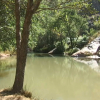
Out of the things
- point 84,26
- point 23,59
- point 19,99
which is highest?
point 84,26

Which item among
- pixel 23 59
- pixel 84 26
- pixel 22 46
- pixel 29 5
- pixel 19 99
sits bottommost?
pixel 19 99

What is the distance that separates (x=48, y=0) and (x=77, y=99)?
3.57 meters

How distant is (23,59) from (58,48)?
24.7m

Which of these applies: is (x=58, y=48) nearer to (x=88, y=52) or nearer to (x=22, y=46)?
(x=88, y=52)

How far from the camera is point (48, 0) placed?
5387mm

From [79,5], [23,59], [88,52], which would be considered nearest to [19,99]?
[23,59]

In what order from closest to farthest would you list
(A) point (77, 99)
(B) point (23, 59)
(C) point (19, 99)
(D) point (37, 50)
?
1. (C) point (19, 99)
2. (B) point (23, 59)
3. (A) point (77, 99)
4. (D) point (37, 50)

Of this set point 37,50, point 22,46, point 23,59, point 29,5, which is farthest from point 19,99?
point 37,50

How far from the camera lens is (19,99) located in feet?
13.5

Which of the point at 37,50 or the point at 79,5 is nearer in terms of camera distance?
the point at 79,5

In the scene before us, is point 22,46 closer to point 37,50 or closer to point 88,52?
point 88,52

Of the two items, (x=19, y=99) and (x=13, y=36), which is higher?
(x=13, y=36)

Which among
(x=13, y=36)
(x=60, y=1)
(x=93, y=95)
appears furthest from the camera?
Result: (x=13, y=36)

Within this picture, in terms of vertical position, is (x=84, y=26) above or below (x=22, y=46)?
above
